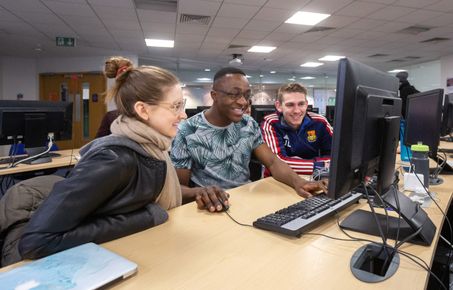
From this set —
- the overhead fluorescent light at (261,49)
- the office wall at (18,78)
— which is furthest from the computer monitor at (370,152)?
the office wall at (18,78)

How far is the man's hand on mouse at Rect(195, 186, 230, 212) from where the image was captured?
3.78 feet

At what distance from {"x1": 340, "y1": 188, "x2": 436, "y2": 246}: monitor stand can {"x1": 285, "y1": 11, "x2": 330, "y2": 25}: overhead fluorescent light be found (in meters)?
4.03

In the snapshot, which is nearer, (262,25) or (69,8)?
(69,8)

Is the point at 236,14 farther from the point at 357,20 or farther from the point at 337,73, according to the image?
the point at 337,73

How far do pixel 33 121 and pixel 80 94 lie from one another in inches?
Answer: 224

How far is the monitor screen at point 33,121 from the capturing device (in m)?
2.50

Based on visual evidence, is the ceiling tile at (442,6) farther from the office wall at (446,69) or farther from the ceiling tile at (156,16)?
the office wall at (446,69)

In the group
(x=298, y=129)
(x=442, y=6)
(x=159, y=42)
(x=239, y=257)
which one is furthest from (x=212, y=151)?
(x=159, y=42)

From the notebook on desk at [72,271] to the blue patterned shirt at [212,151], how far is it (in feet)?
3.18

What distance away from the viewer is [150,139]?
104 cm

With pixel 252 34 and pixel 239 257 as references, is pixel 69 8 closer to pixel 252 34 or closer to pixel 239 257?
pixel 252 34

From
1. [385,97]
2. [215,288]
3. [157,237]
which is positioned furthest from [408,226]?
[157,237]

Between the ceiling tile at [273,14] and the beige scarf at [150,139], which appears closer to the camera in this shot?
the beige scarf at [150,139]

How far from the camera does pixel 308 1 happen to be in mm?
3992
